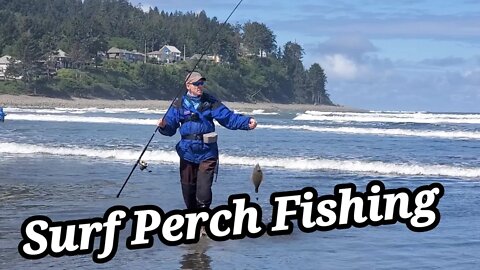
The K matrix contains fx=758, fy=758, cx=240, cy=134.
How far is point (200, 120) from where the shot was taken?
7.32 m

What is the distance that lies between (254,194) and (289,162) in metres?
5.97

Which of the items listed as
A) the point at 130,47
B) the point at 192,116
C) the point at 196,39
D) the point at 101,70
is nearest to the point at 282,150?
the point at 192,116

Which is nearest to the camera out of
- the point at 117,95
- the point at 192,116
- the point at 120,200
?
the point at 192,116

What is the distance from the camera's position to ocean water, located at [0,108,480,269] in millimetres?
7184

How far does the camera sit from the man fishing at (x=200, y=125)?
7.32 metres

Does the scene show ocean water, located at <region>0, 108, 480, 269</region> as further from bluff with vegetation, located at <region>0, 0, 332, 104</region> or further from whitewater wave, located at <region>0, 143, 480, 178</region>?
bluff with vegetation, located at <region>0, 0, 332, 104</region>

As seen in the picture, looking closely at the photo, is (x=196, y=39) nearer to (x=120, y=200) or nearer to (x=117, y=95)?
(x=117, y=95)

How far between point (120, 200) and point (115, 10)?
171m

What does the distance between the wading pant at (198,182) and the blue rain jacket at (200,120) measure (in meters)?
0.07

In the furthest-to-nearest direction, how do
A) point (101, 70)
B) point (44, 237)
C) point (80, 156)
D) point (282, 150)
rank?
point (101, 70) → point (282, 150) → point (80, 156) → point (44, 237)

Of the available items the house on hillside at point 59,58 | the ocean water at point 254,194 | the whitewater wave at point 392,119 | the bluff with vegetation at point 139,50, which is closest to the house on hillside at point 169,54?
the bluff with vegetation at point 139,50

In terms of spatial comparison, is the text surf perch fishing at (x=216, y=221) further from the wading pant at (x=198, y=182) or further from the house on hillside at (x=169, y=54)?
the house on hillside at (x=169, y=54)

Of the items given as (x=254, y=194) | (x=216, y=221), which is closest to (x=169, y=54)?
(x=254, y=194)

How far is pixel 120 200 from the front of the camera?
10828mm
